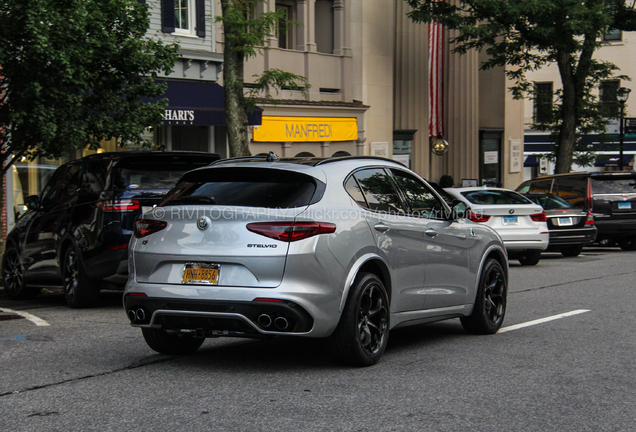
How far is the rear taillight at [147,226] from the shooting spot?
642cm

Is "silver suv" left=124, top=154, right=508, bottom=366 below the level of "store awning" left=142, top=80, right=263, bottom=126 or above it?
below

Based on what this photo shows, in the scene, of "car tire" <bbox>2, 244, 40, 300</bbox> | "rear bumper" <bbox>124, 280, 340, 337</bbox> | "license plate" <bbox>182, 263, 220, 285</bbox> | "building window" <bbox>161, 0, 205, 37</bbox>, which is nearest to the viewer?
"rear bumper" <bbox>124, 280, 340, 337</bbox>

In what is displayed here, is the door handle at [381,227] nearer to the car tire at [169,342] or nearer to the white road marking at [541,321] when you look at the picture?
the car tire at [169,342]

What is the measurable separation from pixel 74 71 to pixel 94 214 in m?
3.73

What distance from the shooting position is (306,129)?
91.0 ft

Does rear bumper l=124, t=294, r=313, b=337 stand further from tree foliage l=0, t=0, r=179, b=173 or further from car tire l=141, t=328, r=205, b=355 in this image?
tree foliage l=0, t=0, r=179, b=173

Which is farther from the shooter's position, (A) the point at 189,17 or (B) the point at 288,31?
(B) the point at 288,31

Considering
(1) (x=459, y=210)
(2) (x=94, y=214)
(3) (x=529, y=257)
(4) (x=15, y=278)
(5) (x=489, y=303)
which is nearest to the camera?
(1) (x=459, y=210)

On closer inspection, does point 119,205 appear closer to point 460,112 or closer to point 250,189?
point 250,189

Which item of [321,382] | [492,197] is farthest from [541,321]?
[492,197]

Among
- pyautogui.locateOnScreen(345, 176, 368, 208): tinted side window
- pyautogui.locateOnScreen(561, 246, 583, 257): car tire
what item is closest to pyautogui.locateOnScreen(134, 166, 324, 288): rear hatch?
pyautogui.locateOnScreen(345, 176, 368, 208): tinted side window

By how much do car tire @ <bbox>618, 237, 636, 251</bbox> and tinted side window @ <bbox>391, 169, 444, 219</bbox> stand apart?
52.9 feet

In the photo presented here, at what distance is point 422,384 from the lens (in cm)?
592

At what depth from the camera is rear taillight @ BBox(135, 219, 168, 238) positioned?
6.42 metres
